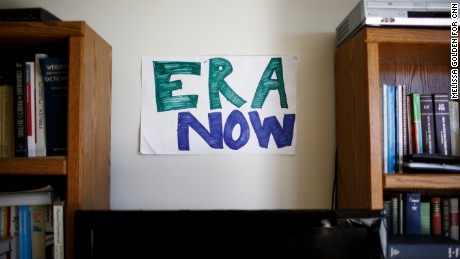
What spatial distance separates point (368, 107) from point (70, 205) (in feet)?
2.87

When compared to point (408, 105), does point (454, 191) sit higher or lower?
lower

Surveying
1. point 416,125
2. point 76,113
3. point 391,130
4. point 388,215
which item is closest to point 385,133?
point 391,130

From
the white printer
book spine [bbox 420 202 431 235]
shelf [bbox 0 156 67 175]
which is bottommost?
book spine [bbox 420 202 431 235]

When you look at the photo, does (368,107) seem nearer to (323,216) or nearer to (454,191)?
(323,216)

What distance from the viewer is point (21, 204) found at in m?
0.87

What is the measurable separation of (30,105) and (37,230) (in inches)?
14.6

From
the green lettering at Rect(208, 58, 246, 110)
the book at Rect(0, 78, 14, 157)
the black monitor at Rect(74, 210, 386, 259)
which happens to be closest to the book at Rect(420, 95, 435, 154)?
the black monitor at Rect(74, 210, 386, 259)

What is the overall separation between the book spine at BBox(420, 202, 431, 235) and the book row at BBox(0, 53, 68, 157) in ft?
3.68

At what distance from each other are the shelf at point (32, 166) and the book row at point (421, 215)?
0.99 meters

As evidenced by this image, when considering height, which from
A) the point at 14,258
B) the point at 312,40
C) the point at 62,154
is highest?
the point at 312,40

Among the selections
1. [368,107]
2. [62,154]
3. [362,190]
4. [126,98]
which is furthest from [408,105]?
[62,154]

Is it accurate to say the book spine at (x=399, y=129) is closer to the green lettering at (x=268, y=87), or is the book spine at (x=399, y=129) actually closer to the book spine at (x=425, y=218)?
the book spine at (x=425, y=218)

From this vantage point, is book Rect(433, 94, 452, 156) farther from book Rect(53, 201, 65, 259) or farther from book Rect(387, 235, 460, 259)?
book Rect(53, 201, 65, 259)

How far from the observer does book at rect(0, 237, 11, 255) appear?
2.74 ft
